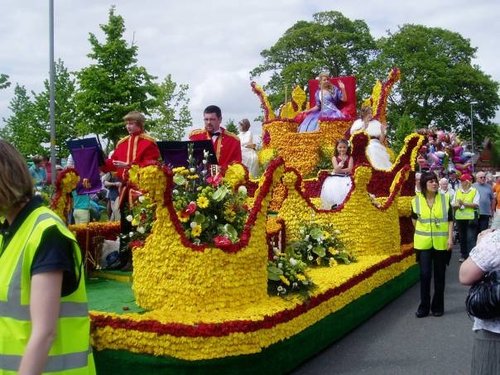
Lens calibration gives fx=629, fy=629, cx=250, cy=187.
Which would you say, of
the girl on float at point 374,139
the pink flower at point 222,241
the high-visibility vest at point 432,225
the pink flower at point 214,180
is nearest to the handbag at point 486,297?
the pink flower at point 222,241

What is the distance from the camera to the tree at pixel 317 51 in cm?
4294

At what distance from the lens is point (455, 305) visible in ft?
27.3

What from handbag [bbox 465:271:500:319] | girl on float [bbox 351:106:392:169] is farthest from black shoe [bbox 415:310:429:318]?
handbag [bbox 465:271:500:319]

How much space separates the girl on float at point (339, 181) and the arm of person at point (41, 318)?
308 inches

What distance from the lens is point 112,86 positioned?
2097 cm

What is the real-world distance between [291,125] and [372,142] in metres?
2.52

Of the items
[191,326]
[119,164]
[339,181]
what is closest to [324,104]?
[339,181]

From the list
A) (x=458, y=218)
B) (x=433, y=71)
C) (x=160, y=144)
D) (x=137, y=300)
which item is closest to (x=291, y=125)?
(x=458, y=218)

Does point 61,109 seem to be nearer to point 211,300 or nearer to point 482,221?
point 482,221

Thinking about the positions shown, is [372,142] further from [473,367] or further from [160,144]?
[473,367]

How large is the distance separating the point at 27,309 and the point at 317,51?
4319 centimetres

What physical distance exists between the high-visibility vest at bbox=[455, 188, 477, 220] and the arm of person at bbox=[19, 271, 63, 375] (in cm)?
1116

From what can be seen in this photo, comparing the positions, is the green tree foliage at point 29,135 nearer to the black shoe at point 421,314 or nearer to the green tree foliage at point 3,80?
the green tree foliage at point 3,80

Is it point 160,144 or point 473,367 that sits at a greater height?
point 160,144
